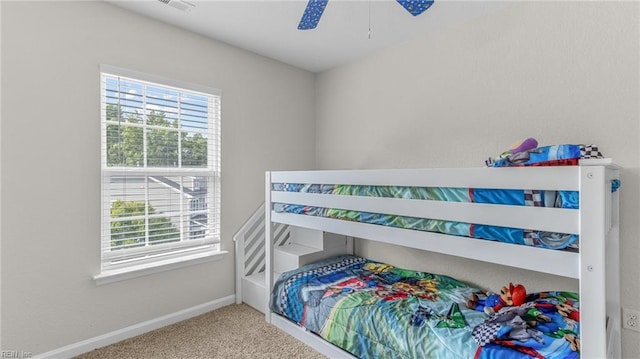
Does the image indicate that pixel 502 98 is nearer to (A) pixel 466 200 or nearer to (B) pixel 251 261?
(A) pixel 466 200

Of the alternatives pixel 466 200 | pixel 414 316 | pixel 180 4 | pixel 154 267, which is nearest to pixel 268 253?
pixel 154 267

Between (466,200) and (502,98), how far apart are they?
1151mm

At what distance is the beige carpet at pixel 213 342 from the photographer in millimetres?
2041

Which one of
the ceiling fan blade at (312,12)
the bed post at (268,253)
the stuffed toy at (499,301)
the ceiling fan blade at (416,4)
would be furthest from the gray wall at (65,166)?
the stuffed toy at (499,301)

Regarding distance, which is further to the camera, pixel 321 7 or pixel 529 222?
pixel 321 7

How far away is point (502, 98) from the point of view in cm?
218

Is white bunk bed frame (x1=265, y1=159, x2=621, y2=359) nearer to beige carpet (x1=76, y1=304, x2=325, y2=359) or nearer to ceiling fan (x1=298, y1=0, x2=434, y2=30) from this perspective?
beige carpet (x1=76, y1=304, x2=325, y2=359)

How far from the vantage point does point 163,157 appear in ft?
8.00

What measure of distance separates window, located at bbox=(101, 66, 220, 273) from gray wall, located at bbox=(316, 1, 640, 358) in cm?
139


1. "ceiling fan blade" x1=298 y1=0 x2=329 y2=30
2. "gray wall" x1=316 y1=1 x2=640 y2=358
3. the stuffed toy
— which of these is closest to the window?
"ceiling fan blade" x1=298 y1=0 x2=329 y2=30

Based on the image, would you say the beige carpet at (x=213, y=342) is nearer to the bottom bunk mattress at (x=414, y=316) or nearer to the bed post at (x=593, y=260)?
the bottom bunk mattress at (x=414, y=316)

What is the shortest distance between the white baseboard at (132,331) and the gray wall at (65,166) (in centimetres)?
4

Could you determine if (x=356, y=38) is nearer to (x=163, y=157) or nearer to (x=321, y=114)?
(x=321, y=114)

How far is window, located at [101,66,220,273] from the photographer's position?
7.22 ft
